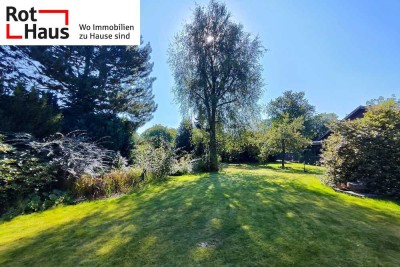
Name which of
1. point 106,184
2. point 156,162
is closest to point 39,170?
point 106,184

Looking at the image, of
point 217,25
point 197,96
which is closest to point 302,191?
point 197,96

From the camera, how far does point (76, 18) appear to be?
892 cm

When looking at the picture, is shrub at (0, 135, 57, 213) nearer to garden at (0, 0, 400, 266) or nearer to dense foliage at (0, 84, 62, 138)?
garden at (0, 0, 400, 266)

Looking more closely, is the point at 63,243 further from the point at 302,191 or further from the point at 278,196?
the point at 302,191

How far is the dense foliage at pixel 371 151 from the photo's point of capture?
23.8 ft

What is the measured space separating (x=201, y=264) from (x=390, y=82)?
23.5 meters

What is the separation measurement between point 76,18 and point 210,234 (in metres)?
9.53

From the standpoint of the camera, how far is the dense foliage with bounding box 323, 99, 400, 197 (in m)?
7.25

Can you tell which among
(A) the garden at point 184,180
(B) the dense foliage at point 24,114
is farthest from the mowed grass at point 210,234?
(B) the dense foliage at point 24,114

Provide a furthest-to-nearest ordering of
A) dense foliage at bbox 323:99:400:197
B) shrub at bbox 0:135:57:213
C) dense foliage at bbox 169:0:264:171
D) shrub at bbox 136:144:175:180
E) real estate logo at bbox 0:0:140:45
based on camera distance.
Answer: dense foliage at bbox 169:0:264:171 < shrub at bbox 136:144:175:180 < real estate logo at bbox 0:0:140:45 < dense foliage at bbox 323:99:400:197 < shrub at bbox 0:135:57:213

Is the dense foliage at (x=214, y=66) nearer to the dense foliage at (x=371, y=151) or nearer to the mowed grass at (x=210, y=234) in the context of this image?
the dense foliage at (x=371, y=151)

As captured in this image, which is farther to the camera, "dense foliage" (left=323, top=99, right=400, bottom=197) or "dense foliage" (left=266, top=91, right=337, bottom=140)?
"dense foliage" (left=266, top=91, right=337, bottom=140)

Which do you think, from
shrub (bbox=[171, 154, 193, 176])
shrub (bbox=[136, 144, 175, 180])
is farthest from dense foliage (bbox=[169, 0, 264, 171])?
shrub (bbox=[136, 144, 175, 180])

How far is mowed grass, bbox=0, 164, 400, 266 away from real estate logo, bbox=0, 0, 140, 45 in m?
6.97
